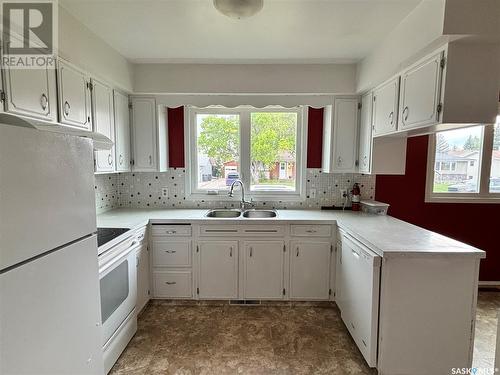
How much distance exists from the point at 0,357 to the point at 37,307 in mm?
166

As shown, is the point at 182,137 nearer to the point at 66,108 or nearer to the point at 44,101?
the point at 66,108

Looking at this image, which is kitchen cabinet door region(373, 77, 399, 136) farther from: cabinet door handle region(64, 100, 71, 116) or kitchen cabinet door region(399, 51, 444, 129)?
cabinet door handle region(64, 100, 71, 116)

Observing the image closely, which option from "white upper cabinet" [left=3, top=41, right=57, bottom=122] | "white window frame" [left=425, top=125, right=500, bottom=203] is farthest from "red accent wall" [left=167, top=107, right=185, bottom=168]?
"white window frame" [left=425, top=125, right=500, bottom=203]

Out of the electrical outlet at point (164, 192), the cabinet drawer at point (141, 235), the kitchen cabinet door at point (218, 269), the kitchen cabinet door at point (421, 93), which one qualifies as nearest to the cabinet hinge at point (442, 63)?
the kitchen cabinet door at point (421, 93)

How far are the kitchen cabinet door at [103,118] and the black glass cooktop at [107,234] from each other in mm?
548

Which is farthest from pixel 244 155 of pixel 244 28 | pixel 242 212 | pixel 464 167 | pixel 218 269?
pixel 464 167

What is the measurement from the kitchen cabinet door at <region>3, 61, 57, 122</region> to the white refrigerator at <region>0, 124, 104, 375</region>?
59cm

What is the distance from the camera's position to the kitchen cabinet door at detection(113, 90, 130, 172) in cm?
261

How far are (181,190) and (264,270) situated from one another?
137 centimetres

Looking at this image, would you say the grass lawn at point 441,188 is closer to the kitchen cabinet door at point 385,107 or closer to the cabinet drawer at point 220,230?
the kitchen cabinet door at point 385,107

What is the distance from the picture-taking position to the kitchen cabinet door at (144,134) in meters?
2.88

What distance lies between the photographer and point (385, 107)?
2.27 meters

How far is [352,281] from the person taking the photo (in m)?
2.13

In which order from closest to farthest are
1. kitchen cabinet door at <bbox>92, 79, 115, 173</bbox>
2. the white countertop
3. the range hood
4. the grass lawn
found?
1. the range hood
2. the white countertop
3. kitchen cabinet door at <bbox>92, 79, 115, 173</bbox>
4. the grass lawn
